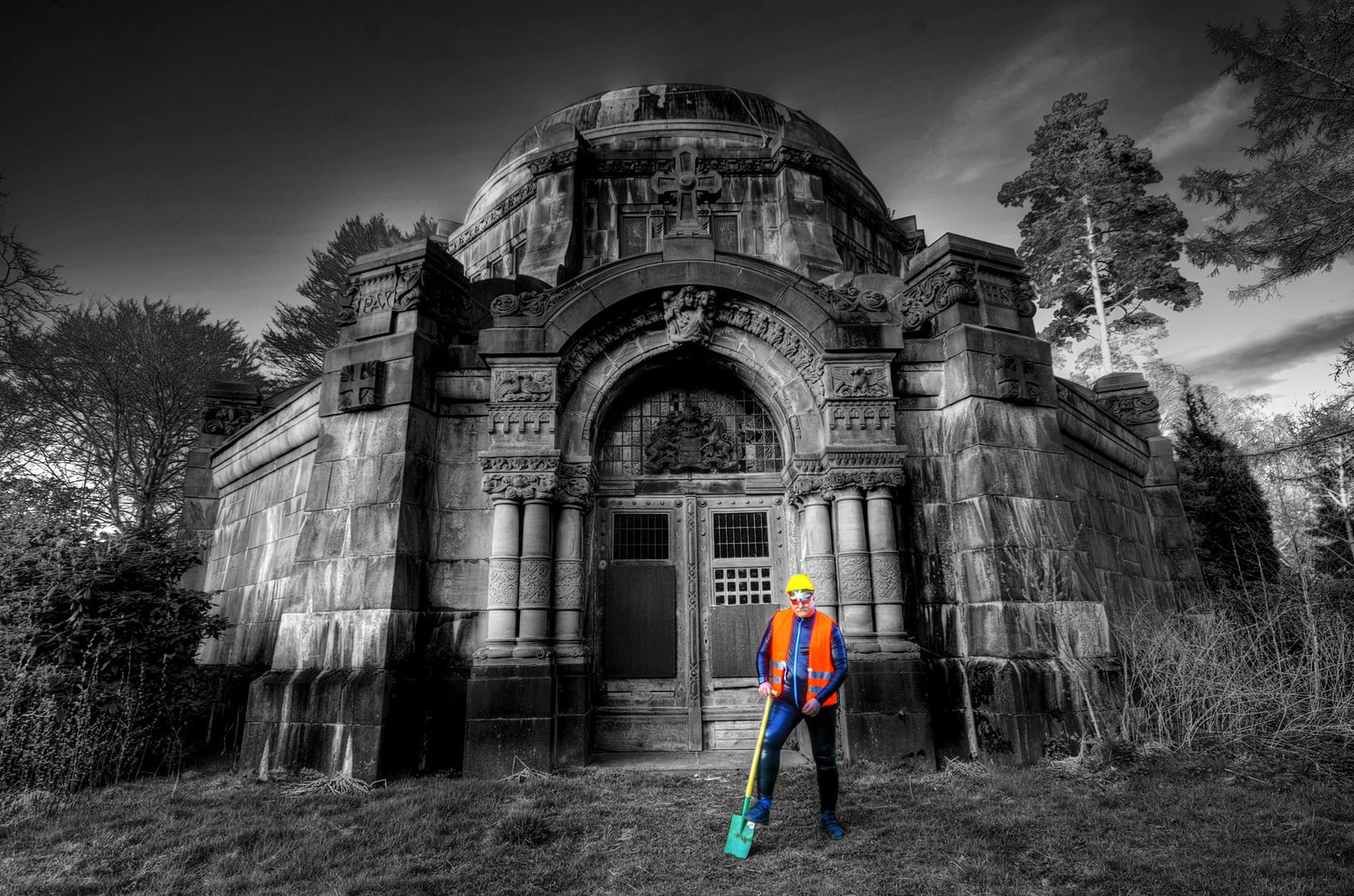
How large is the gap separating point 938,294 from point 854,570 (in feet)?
12.3

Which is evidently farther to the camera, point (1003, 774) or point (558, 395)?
point (558, 395)

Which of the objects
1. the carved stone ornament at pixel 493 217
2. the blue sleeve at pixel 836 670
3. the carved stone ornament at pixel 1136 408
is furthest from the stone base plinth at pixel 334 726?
the carved stone ornament at pixel 1136 408

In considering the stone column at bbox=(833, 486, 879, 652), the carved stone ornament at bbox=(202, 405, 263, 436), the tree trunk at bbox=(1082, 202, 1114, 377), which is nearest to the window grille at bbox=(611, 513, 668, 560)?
the stone column at bbox=(833, 486, 879, 652)

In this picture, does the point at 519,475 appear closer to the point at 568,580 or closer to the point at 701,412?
the point at 568,580

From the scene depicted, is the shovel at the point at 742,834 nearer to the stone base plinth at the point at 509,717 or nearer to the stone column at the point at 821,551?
the stone base plinth at the point at 509,717

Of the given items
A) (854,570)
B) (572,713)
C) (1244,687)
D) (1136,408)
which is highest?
(1136,408)

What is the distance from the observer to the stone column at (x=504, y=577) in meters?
7.87

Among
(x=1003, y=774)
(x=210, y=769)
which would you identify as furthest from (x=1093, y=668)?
(x=210, y=769)

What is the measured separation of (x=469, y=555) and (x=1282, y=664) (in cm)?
885

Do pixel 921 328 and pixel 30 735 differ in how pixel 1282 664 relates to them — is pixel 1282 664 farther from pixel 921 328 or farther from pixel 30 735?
pixel 30 735

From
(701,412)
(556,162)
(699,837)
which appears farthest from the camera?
(556,162)

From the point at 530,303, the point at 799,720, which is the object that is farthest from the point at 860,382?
the point at 799,720

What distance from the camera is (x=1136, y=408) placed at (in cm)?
1386

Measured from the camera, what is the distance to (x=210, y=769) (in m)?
8.04
